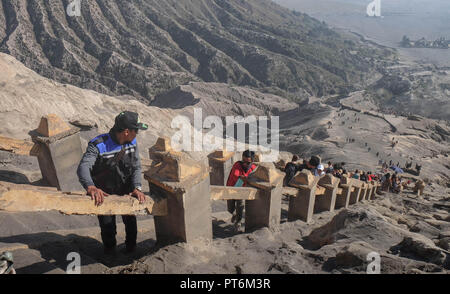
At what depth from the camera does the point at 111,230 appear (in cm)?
334

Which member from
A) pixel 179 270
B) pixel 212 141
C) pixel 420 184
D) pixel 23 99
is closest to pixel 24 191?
pixel 179 270

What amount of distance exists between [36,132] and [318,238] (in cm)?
437

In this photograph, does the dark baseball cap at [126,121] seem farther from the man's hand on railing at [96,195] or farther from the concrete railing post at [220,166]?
the concrete railing post at [220,166]

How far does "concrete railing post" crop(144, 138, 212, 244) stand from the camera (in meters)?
3.02

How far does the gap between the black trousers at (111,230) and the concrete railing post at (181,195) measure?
1.02 feet

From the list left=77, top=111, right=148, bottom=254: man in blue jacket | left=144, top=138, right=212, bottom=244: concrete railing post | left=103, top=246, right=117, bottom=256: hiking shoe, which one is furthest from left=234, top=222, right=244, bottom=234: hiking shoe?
left=103, top=246, right=117, bottom=256: hiking shoe

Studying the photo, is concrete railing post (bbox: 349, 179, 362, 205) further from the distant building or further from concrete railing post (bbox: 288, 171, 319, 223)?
the distant building

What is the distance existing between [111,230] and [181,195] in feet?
3.20

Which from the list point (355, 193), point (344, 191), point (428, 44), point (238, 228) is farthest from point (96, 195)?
point (428, 44)

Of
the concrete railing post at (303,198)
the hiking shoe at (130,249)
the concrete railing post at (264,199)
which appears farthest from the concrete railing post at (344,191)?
the hiking shoe at (130,249)

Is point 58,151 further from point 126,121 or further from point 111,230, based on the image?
point 126,121

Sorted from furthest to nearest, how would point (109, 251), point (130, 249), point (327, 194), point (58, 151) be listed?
point (327, 194)
point (58, 151)
point (130, 249)
point (109, 251)

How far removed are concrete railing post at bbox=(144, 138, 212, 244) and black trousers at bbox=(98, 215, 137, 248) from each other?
0.31 metres

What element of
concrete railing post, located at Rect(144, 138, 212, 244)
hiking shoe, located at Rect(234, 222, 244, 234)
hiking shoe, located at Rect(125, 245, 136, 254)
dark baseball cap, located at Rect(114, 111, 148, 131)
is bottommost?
hiking shoe, located at Rect(234, 222, 244, 234)
